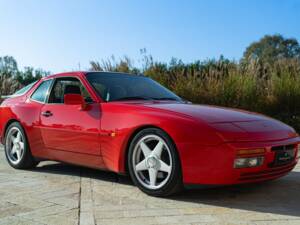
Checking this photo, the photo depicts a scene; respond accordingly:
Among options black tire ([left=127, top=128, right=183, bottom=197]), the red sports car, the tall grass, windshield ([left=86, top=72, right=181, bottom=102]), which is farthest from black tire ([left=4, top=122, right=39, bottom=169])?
the tall grass

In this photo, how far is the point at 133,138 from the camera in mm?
4508

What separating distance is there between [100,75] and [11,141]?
1.74 m

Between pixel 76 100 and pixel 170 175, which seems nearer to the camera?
pixel 170 175

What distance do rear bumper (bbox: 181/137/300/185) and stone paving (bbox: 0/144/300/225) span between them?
0.24 meters

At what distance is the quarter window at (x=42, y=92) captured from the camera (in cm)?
596

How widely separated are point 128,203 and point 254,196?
1.23 meters

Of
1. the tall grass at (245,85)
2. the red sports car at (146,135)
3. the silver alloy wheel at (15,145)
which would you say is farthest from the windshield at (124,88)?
the tall grass at (245,85)

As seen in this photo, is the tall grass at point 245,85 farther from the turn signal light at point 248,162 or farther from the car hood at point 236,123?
the turn signal light at point 248,162

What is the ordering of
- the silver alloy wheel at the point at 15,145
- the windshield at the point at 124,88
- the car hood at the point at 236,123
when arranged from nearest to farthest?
the car hood at the point at 236,123 < the windshield at the point at 124,88 < the silver alloy wheel at the point at 15,145

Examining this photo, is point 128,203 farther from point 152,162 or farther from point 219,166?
point 219,166

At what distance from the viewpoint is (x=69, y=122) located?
17.0 ft

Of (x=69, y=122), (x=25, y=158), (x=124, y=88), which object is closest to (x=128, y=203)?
(x=69, y=122)

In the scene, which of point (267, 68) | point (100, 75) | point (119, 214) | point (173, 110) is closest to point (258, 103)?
point (267, 68)

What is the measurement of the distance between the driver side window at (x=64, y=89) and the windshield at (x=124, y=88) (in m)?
0.20
